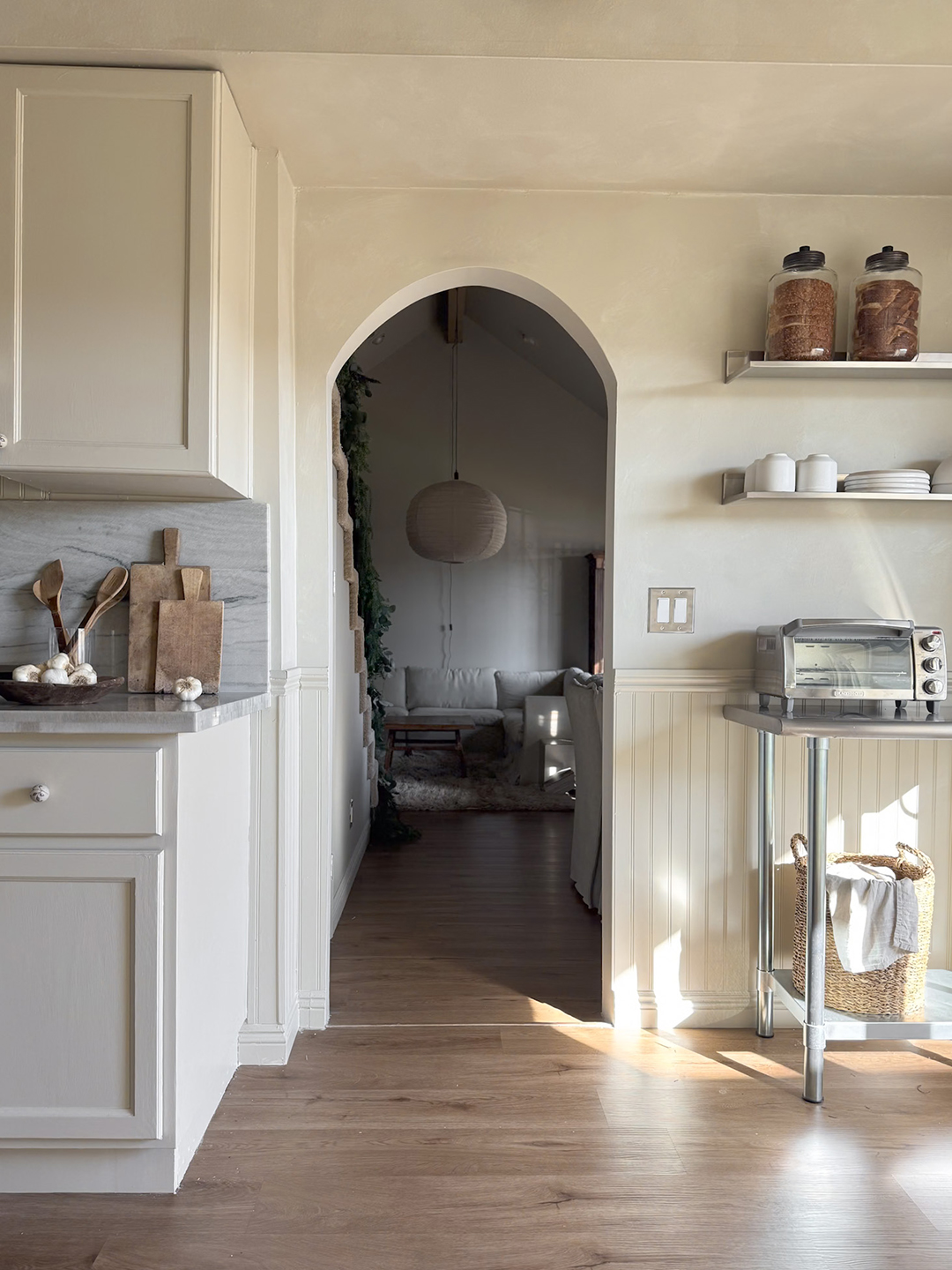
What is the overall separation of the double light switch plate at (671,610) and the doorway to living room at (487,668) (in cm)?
108

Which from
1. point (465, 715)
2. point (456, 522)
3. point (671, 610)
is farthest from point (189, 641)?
point (465, 715)

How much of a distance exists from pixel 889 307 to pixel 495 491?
584 centimetres

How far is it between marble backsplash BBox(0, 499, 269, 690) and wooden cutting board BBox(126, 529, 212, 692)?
0.09 ft

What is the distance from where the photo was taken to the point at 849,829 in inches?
102

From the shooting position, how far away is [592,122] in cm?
215

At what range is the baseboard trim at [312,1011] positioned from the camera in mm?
2553

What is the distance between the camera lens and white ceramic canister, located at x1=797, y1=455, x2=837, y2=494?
7.84 feet

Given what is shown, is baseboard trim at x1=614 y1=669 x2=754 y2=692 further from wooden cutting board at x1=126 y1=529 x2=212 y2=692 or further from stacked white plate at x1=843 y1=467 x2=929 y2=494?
wooden cutting board at x1=126 y1=529 x2=212 y2=692

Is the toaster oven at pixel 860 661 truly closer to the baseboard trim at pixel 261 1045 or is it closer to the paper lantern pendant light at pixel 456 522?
the baseboard trim at pixel 261 1045

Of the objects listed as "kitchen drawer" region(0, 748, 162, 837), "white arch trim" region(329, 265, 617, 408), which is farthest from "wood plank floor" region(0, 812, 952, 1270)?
"white arch trim" region(329, 265, 617, 408)

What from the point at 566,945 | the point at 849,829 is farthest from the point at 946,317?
the point at 566,945

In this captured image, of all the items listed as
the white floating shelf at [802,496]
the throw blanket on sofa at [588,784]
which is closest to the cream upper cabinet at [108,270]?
the white floating shelf at [802,496]

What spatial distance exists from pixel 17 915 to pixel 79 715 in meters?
0.41

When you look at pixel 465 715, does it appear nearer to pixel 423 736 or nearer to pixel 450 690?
pixel 423 736
